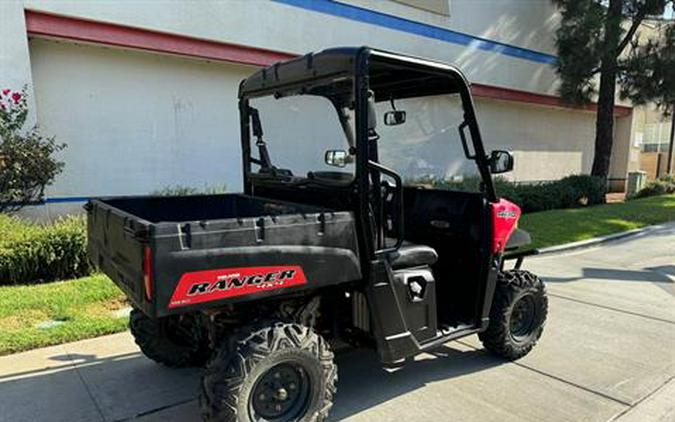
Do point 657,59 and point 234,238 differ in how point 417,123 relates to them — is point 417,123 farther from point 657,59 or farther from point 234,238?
point 657,59

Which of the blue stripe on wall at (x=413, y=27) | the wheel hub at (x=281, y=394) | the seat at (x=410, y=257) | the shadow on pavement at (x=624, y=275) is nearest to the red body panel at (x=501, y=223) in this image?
the seat at (x=410, y=257)

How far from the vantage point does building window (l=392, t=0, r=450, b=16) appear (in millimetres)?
12941

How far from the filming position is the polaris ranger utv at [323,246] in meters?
2.60

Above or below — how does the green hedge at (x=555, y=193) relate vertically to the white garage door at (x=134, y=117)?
below

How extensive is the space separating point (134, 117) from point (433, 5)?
8415 millimetres

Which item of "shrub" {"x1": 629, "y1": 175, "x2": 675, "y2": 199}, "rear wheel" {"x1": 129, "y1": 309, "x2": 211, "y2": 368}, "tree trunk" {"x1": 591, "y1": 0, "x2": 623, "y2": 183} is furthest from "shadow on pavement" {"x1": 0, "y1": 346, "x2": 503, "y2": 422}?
"shrub" {"x1": 629, "y1": 175, "x2": 675, "y2": 199}

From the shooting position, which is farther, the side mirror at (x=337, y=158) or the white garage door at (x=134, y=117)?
the white garage door at (x=134, y=117)

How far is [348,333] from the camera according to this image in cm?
339

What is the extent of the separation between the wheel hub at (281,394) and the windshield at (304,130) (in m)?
1.19

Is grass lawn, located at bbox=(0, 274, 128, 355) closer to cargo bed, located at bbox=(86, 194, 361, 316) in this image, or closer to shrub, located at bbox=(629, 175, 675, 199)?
cargo bed, located at bbox=(86, 194, 361, 316)

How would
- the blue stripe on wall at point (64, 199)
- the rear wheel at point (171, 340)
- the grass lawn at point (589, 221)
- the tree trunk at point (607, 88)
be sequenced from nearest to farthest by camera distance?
the rear wheel at point (171, 340)
the blue stripe on wall at point (64, 199)
the grass lawn at point (589, 221)
the tree trunk at point (607, 88)

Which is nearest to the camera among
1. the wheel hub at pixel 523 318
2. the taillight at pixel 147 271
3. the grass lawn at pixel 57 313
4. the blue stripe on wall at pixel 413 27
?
the taillight at pixel 147 271

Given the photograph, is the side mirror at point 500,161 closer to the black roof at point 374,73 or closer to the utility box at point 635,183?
the black roof at point 374,73

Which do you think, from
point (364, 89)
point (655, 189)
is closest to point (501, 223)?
point (364, 89)
